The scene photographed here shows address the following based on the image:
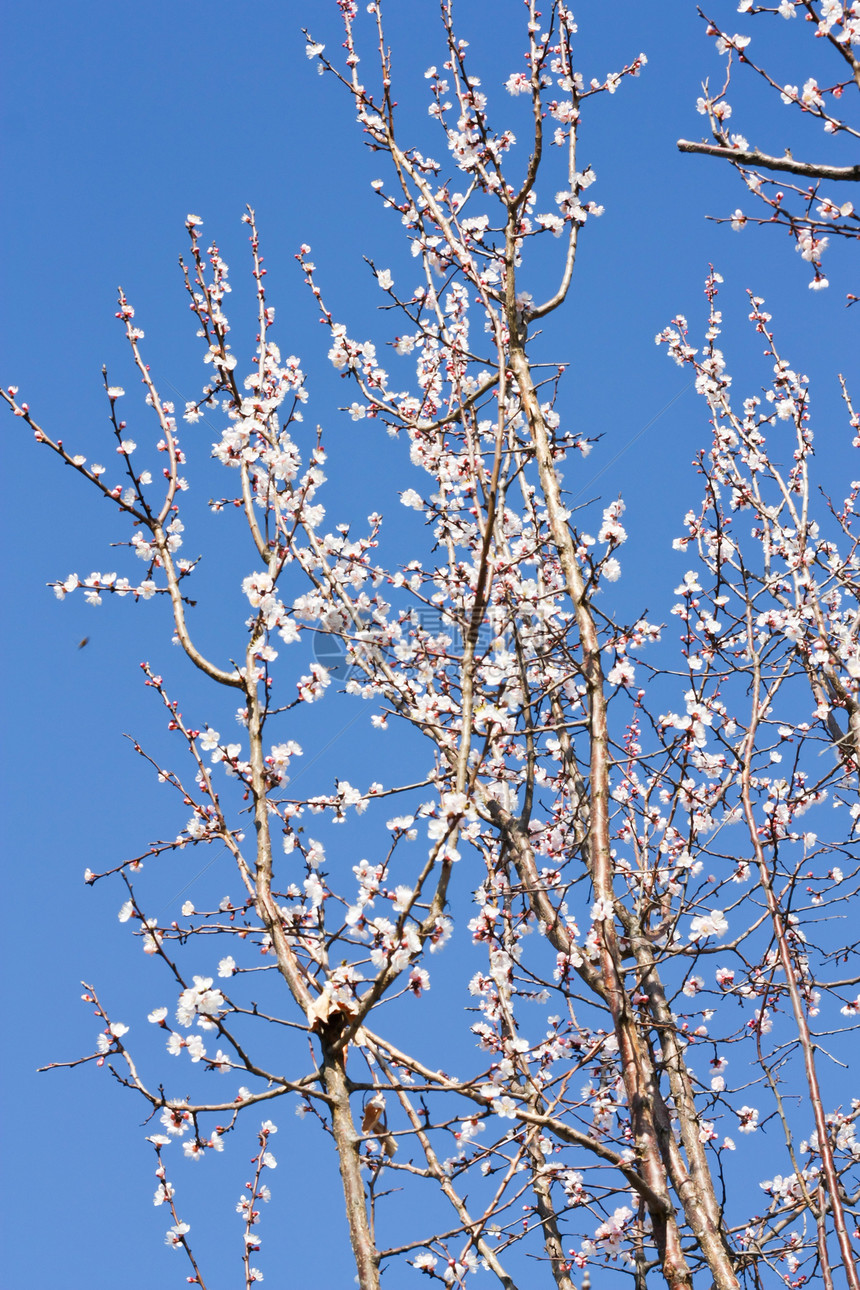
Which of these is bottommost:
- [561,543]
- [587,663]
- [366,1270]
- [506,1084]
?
[366,1270]

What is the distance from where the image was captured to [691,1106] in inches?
199

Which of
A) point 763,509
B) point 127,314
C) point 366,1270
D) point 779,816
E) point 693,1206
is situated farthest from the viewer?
point 763,509

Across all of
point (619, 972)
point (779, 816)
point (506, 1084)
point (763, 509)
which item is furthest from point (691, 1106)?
point (763, 509)

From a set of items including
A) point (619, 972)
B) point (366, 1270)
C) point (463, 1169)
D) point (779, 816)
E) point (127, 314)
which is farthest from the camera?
point (779, 816)

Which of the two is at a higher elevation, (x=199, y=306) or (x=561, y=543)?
(x=199, y=306)

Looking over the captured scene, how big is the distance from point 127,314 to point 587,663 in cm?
240

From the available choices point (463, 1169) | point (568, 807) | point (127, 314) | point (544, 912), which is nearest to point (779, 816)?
point (568, 807)

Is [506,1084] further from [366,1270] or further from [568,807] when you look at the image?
[366,1270]

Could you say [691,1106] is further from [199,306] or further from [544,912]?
[199,306]

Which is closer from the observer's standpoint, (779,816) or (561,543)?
(561,543)

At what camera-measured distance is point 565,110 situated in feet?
16.8

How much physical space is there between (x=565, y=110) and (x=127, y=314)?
263 cm

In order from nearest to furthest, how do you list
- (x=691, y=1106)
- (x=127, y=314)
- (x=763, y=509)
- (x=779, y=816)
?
(x=127, y=314)
(x=691, y=1106)
(x=779, y=816)
(x=763, y=509)

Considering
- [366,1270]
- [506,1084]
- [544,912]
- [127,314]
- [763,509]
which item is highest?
[763,509]
